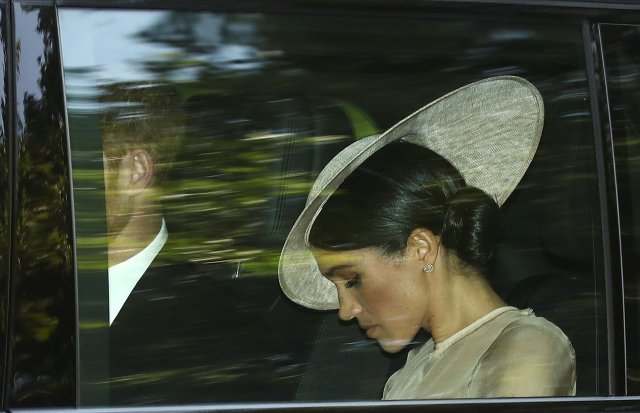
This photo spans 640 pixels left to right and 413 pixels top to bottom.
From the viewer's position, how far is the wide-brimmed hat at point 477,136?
7.37 feet

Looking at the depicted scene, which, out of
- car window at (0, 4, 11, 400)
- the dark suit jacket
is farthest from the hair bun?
car window at (0, 4, 11, 400)

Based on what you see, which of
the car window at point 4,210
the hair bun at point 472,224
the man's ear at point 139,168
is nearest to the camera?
the car window at point 4,210

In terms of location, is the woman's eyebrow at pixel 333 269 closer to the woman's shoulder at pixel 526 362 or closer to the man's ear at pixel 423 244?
the man's ear at pixel 423 244

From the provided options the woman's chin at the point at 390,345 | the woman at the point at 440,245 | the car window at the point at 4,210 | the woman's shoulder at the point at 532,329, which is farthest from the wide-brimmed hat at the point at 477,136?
the car window at the point at 4,210

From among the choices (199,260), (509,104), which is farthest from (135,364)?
(509,104)

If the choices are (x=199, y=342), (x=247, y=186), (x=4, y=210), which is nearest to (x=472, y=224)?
(x=247, y=186)

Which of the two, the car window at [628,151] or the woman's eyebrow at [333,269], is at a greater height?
the car window at [628,151]

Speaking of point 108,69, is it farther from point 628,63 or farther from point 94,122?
point 628,63

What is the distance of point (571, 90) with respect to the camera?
229 centimetres

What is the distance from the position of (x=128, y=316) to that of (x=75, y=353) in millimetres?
123

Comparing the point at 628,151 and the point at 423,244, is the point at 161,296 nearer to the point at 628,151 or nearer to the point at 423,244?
→ the point at 423,244

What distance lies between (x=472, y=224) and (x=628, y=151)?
0.34 meters

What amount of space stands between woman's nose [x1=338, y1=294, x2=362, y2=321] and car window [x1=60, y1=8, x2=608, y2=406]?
0.02 metres

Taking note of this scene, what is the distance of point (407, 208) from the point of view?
2260 millimetres
